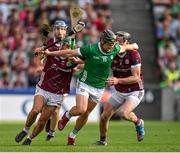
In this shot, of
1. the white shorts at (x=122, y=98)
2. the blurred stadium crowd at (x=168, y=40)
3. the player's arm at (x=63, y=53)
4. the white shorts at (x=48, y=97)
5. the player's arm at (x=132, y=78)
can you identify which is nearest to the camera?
the player's arm at (x=63, y=53)

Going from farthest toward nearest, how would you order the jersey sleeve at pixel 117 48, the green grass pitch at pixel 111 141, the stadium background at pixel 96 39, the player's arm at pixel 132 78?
the stadium background at pixel 96 39 → the player's arm at pixel 132 78 → the jersey sleeve at pixel 117 48 → the green grass pitch at pixel 111 141

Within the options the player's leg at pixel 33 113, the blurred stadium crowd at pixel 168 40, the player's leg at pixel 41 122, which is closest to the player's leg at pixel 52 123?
the player's leg at pixel 41 122

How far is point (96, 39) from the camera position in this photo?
105ft

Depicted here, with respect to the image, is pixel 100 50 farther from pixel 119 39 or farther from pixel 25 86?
pixel 25 86

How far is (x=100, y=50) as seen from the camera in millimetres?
17438

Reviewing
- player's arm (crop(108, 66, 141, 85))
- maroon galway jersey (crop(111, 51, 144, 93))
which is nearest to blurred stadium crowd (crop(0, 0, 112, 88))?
maroon galway jersey (crop(111, 51, 144, 93))

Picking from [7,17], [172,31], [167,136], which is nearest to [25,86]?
[7,17]

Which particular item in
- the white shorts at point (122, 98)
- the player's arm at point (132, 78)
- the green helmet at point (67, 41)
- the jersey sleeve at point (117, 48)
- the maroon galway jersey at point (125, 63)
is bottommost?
the white shorts at point (122, 98)

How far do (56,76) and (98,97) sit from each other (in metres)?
1.15

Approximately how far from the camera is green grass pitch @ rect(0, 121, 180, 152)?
16.7m

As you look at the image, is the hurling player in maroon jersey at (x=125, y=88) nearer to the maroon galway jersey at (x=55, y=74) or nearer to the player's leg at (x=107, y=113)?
the player's leg at (x=107, y=113)

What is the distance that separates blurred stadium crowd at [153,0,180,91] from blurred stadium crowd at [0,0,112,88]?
1927 mm

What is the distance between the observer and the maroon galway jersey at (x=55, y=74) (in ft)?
59.9

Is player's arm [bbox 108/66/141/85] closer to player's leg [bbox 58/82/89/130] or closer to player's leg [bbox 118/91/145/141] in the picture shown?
player's leg [bbox 118/91/145/141]
